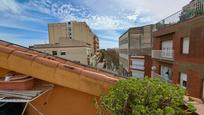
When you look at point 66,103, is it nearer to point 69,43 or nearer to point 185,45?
point 185,45

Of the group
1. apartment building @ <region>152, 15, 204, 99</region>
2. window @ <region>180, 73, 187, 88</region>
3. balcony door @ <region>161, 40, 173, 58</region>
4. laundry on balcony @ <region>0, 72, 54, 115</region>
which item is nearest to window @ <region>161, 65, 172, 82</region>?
apartment building @ <region>152, 15, 204, 99</region>

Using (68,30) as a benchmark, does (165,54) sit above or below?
below

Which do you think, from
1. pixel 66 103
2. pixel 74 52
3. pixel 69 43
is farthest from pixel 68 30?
pixel 66 103

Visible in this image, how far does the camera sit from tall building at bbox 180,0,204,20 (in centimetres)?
1276

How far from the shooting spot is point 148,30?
1484 inches

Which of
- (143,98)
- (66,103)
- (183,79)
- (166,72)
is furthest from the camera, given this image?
(166,72)

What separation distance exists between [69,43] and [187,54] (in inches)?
1367

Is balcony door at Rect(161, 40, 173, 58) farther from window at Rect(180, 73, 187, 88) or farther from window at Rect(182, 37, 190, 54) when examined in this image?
window at Rect(180, 73, 187, 88)

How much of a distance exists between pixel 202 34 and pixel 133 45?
2771cm

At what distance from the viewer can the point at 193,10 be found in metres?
13.8

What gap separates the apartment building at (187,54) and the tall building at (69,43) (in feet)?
95.3

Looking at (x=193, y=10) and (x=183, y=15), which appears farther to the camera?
(x=183, y=15)

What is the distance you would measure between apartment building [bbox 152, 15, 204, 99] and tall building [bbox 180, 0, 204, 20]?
52cm

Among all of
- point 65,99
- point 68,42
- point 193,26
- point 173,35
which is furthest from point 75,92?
point 68,42
